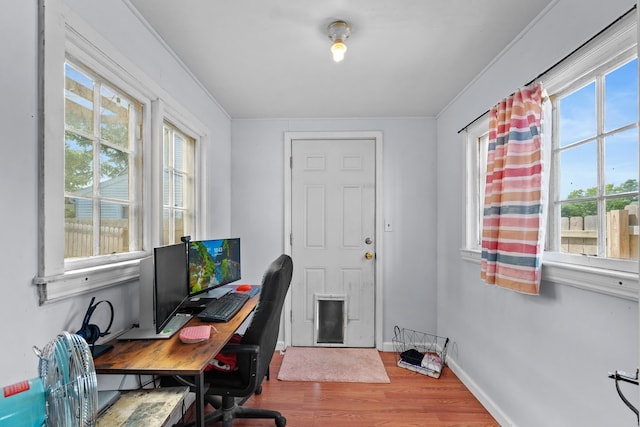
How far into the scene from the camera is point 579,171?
1.49 metres

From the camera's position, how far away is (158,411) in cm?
102

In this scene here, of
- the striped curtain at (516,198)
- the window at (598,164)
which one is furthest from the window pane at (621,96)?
the striped curtain at (516,198)

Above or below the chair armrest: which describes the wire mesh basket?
below

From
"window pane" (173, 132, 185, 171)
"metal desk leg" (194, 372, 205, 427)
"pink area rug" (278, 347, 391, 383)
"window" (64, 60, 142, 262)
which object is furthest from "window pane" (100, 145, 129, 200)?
"pink area rug" (278, 347, 391, 383)

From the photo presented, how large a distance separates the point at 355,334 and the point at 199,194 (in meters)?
2.03

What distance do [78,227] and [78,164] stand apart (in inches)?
10.7

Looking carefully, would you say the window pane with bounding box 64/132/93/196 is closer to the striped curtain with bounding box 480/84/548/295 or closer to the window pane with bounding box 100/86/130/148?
the window pane with bounding box 100/86/130/148

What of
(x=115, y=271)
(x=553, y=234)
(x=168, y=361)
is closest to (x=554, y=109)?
(x=553, y=234)

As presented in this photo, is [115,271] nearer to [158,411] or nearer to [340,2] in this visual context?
[158,411]

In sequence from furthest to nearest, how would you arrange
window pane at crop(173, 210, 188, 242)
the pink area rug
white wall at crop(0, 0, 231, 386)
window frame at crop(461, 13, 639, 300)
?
the pink area rug
window pane at crop(173, 210, 188, 242)
window frame at crop(461, 13, 639, 300)
white wall at crop(0, 0, 231, 386)

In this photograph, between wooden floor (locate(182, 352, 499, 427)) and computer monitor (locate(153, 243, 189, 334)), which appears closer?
computer monitor (locate(153, 243, 189, 334))

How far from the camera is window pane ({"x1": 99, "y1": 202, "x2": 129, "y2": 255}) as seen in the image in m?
1.50

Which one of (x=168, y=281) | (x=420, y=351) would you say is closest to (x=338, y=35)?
(x=168, y=281)

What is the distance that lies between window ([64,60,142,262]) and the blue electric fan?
0.66 metres
